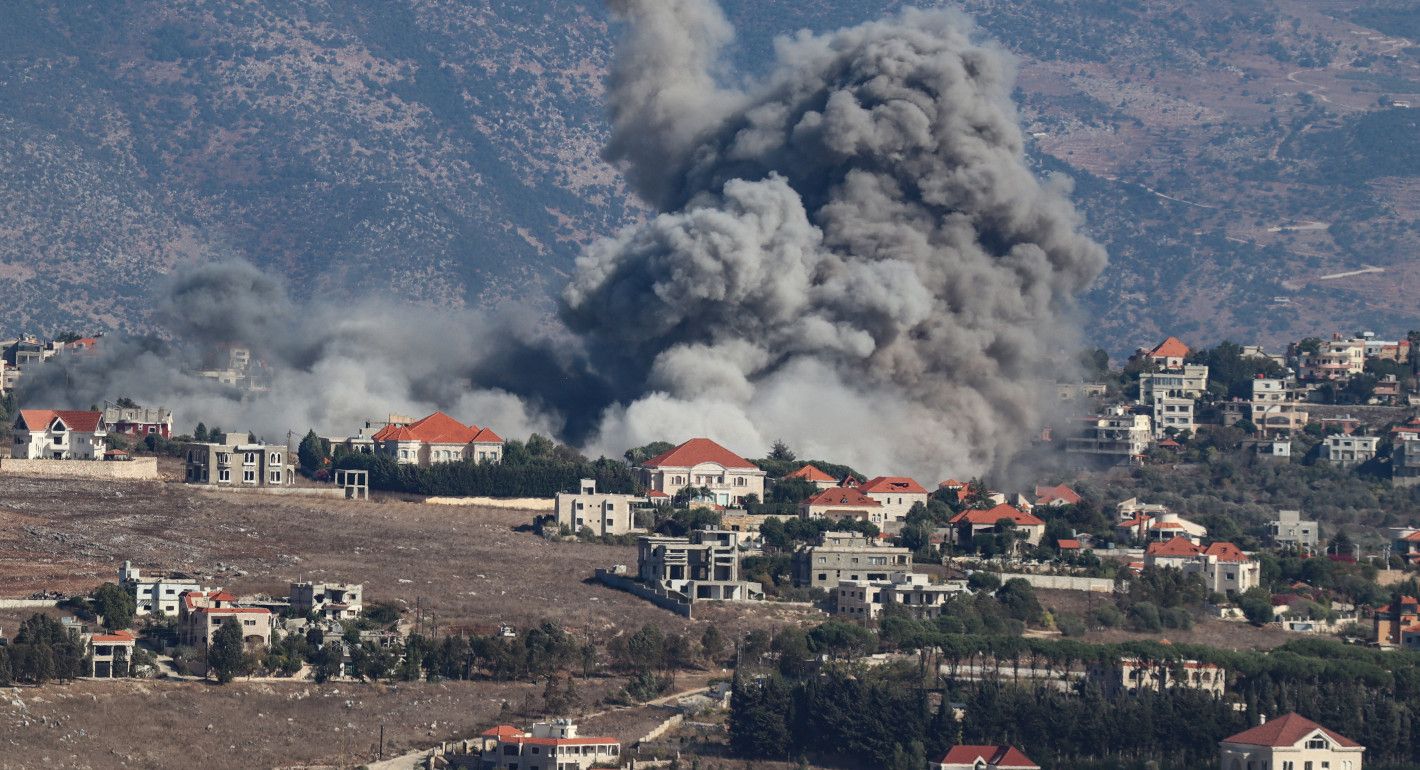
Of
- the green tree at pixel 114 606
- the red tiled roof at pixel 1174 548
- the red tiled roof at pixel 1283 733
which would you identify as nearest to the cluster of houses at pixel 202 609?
the green tree at pixel 114 606

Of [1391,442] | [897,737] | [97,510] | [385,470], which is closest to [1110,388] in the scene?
[1391,442]

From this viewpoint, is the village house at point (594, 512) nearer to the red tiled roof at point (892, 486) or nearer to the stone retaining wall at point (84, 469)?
the red tiled roof at point (892, 486)

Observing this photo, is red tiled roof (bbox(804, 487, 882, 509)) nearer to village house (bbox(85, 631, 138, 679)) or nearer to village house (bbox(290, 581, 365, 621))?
village house (bbox(290, 581, 365, 621))

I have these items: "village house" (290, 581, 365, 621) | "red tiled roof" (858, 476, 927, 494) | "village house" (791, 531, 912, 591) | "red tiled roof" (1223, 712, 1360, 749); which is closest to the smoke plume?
"red tiled roof" (858, 476, 927, 494)

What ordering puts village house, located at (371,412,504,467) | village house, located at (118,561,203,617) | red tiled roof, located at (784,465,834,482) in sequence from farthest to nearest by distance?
village house, located at (371,412,504,467), red tiled roof, located at (784,465,834,482), village house, located at (118,561,203,617)

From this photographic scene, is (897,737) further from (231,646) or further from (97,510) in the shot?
(97,510)

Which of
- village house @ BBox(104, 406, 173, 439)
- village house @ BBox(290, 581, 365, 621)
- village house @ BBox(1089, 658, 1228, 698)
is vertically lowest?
village house @ BBox(1089, 658, 1228, 698)

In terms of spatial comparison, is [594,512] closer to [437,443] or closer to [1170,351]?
[437,443]
